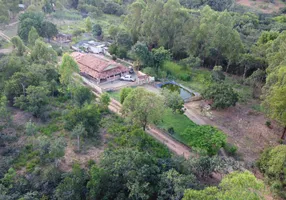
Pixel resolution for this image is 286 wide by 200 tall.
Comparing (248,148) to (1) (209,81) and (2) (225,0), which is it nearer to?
(1) (209,81)

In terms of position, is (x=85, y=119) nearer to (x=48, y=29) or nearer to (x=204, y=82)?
(x=204, y=82)

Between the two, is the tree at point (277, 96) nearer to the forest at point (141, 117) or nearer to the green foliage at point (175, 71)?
the forest at point (141, 117)

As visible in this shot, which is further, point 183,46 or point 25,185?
point 183,46

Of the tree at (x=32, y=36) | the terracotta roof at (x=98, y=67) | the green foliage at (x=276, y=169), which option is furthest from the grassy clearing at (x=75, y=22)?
the green foliage at (x=276, y=169)

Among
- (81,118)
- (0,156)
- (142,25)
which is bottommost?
(0,156)

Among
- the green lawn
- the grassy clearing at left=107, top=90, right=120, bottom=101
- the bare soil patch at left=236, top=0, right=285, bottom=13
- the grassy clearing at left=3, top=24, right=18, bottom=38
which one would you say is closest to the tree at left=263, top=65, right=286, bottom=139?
the green lawn

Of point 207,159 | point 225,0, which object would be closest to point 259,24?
point 225,0
